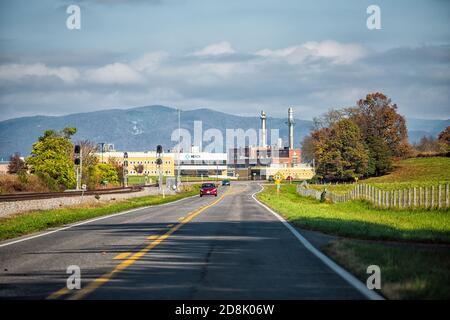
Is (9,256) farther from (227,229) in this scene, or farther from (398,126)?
(398,126)

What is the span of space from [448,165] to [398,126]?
1954cm

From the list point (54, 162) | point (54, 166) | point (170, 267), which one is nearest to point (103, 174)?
point (54, 162)

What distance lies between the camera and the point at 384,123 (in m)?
123

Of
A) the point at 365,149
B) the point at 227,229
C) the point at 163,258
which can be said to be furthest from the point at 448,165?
the point at 163,258

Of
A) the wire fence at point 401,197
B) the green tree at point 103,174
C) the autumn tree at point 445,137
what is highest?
the autumn tree at point 445,137

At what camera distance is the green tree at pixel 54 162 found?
7419cm

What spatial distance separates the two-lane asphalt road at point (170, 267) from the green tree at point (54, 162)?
54.9 meters

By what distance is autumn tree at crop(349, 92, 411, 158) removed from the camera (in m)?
121

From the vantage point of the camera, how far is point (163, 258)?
542 inches

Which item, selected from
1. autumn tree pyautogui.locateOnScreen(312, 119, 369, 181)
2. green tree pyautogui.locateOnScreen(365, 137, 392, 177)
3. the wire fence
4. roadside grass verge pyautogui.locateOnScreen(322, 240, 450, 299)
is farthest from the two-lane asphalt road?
green tree pyautogui.locateOnScreen(365, 137, 392, 177)

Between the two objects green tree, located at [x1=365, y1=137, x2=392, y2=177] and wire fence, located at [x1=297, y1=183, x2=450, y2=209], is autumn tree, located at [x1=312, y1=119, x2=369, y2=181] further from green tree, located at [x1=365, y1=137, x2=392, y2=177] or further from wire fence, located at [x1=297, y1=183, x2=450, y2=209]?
wire fence, located at [x1=297, y1=183, x2=450, y2=209]

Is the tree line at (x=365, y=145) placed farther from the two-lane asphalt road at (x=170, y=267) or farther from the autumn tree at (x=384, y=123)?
the two-lane asphalt road at (x=170, y=267)

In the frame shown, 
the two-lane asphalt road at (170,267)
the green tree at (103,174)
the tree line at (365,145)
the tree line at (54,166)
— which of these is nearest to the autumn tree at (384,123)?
the tree line at (365,145)
